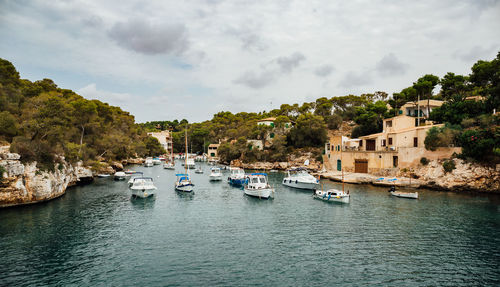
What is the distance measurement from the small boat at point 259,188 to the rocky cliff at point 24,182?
84.4ft

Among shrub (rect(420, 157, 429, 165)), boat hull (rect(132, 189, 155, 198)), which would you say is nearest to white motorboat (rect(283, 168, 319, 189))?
shrub (rect(420, 157, 429, 165))

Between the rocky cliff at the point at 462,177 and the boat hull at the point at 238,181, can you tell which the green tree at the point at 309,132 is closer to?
the boat hull at the point at 238,181

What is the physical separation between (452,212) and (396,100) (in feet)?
171

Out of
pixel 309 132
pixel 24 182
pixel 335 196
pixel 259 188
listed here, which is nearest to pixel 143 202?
pixel 24 182

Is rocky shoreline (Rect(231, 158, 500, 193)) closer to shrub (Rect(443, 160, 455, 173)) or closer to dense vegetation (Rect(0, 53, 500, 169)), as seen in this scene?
shrub (Rect(443, 160, 455, 173))

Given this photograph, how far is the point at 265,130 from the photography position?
302ft

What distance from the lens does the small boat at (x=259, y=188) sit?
128ft

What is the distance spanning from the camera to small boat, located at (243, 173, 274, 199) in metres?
38.9

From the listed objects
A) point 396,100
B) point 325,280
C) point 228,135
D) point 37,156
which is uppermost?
point 396,100

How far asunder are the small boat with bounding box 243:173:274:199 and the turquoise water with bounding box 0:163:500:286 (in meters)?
3.57

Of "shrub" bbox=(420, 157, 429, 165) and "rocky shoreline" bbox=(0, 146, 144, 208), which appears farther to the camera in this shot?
"shrub" bbox=(420, 157, 429, 165)

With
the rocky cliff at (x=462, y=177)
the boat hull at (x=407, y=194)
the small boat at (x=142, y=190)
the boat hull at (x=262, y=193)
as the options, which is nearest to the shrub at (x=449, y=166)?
the rocky cliff at (x=462, y=177)

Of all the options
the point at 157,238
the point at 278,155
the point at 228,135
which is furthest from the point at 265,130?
the point at 157,238

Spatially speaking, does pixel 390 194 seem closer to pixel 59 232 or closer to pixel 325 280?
pixel 325 280
